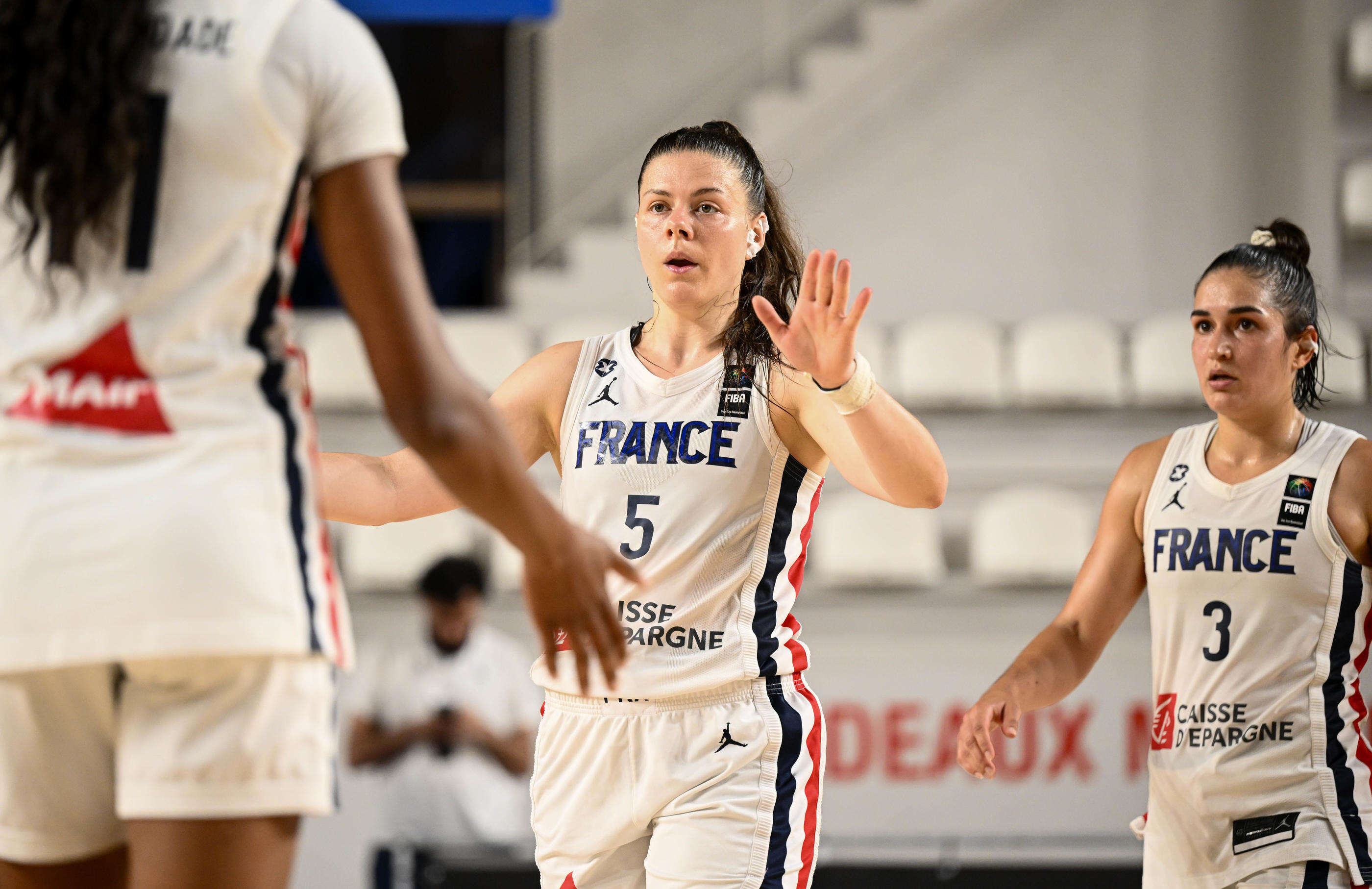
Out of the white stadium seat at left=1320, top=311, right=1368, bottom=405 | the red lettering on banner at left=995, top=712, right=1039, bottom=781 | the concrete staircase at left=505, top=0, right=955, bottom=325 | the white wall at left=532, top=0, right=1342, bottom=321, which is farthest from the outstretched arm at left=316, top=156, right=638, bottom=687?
the white wall at left=532, top=0, right=1342, bottom=321

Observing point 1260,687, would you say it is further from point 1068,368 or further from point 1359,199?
point 1359,199

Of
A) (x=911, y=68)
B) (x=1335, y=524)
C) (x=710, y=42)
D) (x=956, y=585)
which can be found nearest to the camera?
(x=1335, y=524)

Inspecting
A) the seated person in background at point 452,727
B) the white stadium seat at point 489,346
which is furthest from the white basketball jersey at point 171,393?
the white stadium seat at point 489,346

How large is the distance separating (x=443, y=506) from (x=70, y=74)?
5.97 feet

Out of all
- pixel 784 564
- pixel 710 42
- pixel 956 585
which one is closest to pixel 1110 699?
pixel 956 585

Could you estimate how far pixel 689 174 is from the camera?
3.60m

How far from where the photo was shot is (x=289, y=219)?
1901 mm

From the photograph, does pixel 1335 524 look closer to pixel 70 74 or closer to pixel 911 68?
pixel 70 74

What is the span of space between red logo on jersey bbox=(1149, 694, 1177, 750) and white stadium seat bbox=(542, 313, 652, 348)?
536 centimetres

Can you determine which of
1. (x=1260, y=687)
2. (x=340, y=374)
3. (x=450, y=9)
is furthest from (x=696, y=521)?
(x=340, y=374)

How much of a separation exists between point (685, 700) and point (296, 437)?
5.11ft

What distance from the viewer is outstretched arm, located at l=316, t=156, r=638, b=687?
6.04ft

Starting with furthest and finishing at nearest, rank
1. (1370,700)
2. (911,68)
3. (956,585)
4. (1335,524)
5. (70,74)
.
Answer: (911,68)
(956,585)
(1370,700)
(1335,524)
(70,74)

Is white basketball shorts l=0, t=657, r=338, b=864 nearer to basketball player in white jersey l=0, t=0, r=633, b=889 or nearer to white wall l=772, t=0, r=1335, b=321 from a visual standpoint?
basketball player in white jersey l=0, t=0, r=633, b=889
